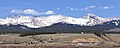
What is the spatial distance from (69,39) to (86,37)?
33.8 feet

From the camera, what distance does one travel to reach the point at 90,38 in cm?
19650

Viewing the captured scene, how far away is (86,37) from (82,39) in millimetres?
5082

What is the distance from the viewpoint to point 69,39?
194125 mm

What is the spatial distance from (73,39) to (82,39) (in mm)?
4812

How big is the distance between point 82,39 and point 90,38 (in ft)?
16.5

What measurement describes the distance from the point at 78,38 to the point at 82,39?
230 cm

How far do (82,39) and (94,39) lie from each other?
7.03 meters

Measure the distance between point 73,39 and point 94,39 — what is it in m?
11.8

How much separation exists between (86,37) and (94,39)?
15.3 ft

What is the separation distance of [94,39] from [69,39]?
1365cm

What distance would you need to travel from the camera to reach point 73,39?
193500mm

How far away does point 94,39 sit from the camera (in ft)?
645

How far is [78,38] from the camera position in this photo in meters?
195
